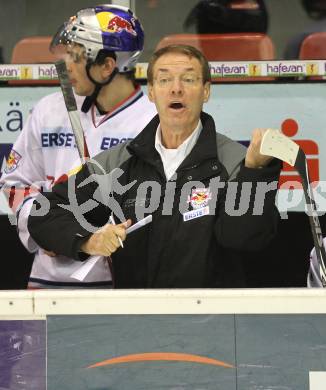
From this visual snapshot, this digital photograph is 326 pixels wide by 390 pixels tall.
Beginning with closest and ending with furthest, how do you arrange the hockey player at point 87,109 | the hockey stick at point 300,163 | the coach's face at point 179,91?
the hockey stick at point 300,163 → the coach's face at point 179,91 → the hockey player at point 87,109

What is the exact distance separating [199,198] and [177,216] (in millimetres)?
78

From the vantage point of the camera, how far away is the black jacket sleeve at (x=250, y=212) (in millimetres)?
2594

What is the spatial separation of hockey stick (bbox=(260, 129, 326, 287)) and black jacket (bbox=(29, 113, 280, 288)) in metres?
0.06

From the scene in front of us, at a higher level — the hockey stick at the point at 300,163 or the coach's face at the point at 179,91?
the coach's face at the point at 179,91

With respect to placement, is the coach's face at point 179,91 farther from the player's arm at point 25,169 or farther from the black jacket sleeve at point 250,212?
the player's arm at point 25,169

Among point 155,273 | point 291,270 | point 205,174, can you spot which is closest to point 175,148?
point 205,174

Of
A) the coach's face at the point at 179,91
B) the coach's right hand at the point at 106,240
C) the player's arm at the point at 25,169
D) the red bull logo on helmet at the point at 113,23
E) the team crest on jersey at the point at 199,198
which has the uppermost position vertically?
the red bull logo on helmet at the point at 113,23

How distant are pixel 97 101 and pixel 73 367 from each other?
1.33 m

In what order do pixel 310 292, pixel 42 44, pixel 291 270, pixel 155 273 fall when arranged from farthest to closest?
pixel 42 44
pixel 291 270
pixel 155 273
pixel 310 292

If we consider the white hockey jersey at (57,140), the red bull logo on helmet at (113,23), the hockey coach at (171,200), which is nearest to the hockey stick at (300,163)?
the hockey coach at (171,200)

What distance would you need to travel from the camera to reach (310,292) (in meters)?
2.34

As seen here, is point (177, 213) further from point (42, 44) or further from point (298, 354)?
point (42, 44)

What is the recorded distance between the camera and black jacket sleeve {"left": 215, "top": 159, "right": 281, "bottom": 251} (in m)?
2.59

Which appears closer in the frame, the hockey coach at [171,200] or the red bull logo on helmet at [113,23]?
the hockey coach at [171,200]
